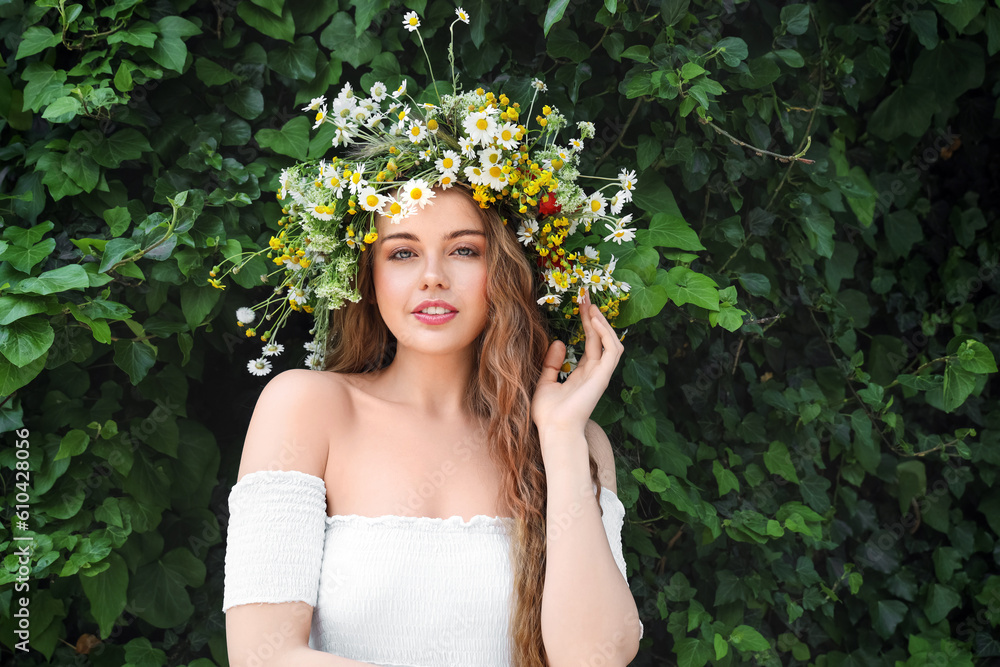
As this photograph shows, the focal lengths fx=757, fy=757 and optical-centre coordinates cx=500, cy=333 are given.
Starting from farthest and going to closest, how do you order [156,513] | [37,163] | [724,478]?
[724,478]
[156,513]
[37,163]

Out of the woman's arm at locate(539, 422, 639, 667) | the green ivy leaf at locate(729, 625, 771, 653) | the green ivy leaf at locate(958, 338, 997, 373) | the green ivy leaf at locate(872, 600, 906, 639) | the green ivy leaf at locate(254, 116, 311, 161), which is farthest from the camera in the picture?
the green ivy leaf at locate(872, 600, 906, 639)

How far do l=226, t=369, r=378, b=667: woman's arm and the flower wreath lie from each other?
0.76ft

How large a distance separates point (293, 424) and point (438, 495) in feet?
1.16

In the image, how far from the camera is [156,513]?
1823 millimetres

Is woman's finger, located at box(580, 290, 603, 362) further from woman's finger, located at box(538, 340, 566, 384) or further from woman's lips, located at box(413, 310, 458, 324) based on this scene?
woman's lips, located at box(413, 310, 458, 324)

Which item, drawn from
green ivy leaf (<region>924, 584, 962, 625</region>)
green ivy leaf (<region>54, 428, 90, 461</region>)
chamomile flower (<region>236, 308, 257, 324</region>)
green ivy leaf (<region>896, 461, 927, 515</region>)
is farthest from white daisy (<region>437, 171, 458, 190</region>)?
green ivy leaf (<region>924, 584, 962, 625</region>)

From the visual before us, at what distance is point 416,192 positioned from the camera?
5.30ft

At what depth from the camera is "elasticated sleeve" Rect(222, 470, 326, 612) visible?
4.80ft

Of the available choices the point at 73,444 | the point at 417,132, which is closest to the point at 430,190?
the point at 417,132

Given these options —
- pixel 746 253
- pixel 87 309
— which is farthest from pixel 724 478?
pixel 87 309

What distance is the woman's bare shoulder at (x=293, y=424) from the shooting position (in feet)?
5.11

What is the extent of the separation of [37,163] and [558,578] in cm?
147

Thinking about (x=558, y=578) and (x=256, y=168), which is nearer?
(x=558, y=578)

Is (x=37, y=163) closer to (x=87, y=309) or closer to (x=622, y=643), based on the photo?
(x=87, y=309)
